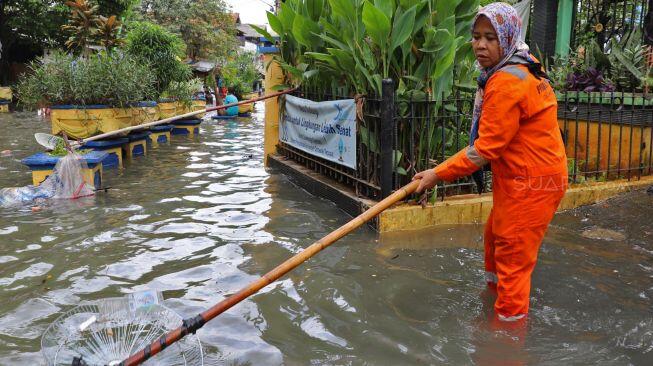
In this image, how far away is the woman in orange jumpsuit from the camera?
9.59 ft

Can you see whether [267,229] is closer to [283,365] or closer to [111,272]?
[111,272]

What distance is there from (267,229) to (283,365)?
257cm

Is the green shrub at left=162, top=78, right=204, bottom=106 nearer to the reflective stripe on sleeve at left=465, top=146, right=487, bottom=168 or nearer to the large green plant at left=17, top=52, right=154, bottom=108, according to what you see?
the large green plant at left=17, top=52, right=154, bottom=108

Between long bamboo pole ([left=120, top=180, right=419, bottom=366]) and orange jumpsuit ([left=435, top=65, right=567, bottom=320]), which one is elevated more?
orange jumpsuit ([left=435, top=65, right=567, bottom=320])

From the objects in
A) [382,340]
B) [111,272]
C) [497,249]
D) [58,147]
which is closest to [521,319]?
[497,249]

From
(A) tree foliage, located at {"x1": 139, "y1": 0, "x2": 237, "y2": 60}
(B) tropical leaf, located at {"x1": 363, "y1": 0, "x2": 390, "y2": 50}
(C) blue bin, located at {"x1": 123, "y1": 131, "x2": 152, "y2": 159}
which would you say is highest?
(A) tree foliage, located at {"x1": 139, "y1": 0, "x2": 237, "y2": 60}

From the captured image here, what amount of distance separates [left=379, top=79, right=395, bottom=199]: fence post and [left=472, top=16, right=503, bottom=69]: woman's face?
1851 millimetres

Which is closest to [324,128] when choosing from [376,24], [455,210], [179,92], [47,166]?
[376,24]

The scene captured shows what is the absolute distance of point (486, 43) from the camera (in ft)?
9.96

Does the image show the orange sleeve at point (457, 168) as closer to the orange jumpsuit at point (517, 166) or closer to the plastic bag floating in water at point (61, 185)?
the orange jumpsuit at point (517, 166)

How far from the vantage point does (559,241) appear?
4863 mm

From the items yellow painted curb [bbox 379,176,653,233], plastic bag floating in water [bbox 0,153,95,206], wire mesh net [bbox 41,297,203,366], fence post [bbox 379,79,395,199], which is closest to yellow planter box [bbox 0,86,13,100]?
plastic bag floating in water [bbox 0,153,95,206]

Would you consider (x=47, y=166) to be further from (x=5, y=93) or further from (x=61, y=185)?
(x=5, y=93)

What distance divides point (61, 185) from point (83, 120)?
9.45ft
